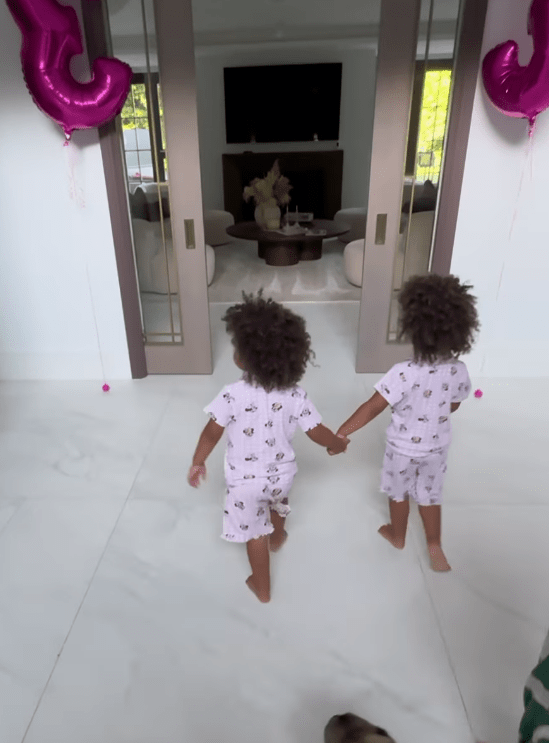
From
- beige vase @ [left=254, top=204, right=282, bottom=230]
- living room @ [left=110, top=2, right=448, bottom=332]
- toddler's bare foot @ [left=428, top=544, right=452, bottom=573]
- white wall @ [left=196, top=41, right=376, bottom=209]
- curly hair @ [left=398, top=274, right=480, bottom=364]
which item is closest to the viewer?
curly hair @ [left=398, top=274, right=480, bottom=364]

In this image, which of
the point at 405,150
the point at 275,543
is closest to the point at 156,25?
the point at 405,150

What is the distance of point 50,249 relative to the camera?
9.39ft

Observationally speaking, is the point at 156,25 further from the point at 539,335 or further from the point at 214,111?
the point at 214,111

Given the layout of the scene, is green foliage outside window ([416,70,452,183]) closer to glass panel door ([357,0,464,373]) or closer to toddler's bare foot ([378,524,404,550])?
glass panel door ([357,0,464,373])

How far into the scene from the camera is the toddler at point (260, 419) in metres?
1.41

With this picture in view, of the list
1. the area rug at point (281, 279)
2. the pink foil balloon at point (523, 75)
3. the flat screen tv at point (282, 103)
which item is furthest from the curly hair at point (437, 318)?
the flat screen tv at point (282, 103)

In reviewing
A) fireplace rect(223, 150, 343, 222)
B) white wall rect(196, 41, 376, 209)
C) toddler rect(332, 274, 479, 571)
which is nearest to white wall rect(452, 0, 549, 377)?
toddler rect(332, 274, 479, 571)

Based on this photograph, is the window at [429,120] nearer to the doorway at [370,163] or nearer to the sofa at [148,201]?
the doorway at [370,163]

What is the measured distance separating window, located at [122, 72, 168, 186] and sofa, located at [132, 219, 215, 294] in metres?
0.27

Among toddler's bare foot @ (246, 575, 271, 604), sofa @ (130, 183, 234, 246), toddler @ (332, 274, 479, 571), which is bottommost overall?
toddler's bare foot @ (246, 575, 271, 604)

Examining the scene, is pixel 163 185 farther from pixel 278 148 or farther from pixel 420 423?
pixel 278 148

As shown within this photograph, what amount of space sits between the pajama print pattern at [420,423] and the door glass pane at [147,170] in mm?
1791

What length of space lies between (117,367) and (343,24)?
479 centimetres

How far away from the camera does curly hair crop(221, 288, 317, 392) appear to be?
140cm
